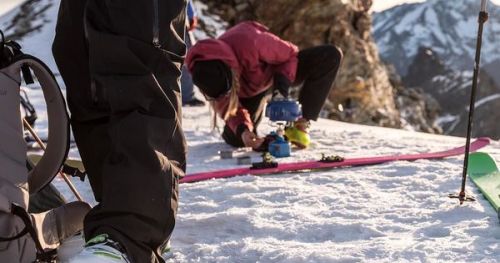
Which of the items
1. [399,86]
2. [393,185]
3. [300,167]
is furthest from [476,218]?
[399,86]

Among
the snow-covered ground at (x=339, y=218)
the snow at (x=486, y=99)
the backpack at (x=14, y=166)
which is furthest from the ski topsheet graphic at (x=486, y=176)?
the snow at (x=486, y=99)

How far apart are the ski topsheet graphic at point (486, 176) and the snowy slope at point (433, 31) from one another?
153ft

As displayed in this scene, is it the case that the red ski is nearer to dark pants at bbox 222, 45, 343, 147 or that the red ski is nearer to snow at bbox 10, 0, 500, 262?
snow at bbox 10, 0, 500, 262

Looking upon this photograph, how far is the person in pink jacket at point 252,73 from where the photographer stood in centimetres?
314

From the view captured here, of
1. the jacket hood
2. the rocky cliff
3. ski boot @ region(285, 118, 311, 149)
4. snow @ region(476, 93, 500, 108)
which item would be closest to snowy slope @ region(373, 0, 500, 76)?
snow @ region(476, 93, 500, 108)

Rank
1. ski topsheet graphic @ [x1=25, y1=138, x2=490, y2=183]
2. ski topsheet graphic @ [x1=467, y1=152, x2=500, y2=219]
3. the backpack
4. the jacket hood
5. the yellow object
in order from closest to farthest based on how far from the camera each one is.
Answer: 1. the backpack
2. ski topsheet graphic @ [x1=467, y1=152, x2=500, y2=219]
3. ski topsheet graphic @ [x1=25, y1=138, x2=490, y2=183]
4. the jacket hood
5. the yellow object

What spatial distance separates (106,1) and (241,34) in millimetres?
2233

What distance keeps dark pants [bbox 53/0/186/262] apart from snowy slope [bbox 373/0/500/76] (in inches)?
1888

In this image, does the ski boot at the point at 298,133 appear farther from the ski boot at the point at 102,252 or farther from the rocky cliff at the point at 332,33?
the rocky cliff at the point at 332,33

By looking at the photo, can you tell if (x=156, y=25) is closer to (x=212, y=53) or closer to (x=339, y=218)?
(x=339, y=218)

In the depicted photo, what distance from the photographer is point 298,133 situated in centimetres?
350

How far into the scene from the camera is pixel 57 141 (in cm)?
129

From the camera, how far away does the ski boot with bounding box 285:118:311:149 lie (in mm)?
3473

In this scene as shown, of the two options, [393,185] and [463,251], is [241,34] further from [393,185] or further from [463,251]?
[463,251]
